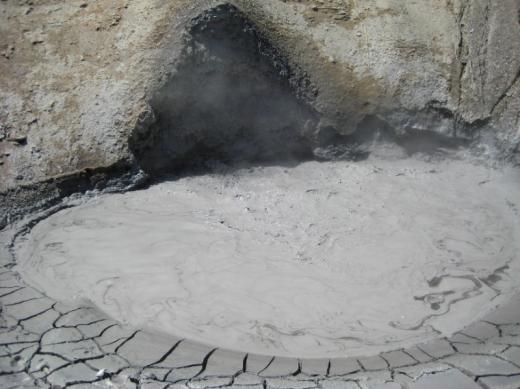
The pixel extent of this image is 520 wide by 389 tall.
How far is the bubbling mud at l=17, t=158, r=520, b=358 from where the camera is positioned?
3129 mm

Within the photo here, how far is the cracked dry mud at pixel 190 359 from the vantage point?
259cm

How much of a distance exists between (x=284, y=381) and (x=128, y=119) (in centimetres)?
244

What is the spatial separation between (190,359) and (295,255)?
1.17 m

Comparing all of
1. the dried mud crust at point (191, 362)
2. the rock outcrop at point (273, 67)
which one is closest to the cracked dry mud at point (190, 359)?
the dried mud crust at point (191, 362)

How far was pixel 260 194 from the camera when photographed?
4.49m

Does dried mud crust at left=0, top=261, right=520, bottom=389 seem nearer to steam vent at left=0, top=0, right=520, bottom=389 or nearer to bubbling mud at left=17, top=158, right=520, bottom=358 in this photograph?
steam vent at left=0, top=0, right=520, bottom=389

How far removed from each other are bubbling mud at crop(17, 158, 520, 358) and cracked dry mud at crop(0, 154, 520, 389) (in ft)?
0.27

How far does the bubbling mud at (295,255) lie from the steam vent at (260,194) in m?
0.02

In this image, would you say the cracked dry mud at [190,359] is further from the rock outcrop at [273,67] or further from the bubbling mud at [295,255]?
the rock outcrop at [273,67]

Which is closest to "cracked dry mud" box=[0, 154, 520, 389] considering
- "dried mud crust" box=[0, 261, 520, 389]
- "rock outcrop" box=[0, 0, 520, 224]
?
"dried mud crust" box=[0, 261, 520, 389]

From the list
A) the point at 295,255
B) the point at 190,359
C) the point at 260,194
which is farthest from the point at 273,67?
the point at 190,359

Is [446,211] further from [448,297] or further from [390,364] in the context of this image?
[390,364]

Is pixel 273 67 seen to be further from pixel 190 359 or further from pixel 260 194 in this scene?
pixel 190 359

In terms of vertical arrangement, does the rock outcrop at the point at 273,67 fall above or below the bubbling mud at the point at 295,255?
above
